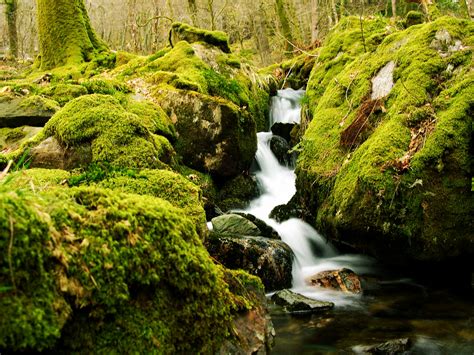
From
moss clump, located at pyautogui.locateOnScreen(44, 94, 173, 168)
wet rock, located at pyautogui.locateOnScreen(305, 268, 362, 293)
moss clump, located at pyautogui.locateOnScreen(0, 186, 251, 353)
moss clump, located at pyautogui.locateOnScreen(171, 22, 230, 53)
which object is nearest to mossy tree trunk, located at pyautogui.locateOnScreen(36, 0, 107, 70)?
moss clump, located at pyautogui.locateOnScreen(171, 22, 230, 53)

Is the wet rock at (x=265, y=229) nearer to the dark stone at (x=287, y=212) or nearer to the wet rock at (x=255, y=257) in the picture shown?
the dark stone at (x=287, y=212)

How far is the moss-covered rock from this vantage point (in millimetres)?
5004

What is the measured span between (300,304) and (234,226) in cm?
199

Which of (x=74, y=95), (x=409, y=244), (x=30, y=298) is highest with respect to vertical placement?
(x=74, y=95)

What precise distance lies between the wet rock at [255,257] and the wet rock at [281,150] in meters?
4.66

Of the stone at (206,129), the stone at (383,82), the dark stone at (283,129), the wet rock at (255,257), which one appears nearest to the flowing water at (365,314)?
the wet rock at (255,257)

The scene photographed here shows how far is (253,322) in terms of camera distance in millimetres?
2869

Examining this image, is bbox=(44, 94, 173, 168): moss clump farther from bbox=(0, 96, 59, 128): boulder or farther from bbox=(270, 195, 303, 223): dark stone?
bbox=(270, 195, 303, 223): dark stone

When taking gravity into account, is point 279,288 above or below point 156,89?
below

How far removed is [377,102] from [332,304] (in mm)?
3361

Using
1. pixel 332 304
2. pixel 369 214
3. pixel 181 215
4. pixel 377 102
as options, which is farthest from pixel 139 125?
pixel 377 102

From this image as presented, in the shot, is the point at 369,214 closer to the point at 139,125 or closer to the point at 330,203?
the point at 330,203

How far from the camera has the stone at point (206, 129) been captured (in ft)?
28.0

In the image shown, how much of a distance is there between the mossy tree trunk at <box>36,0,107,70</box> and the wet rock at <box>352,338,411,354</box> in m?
11.1
